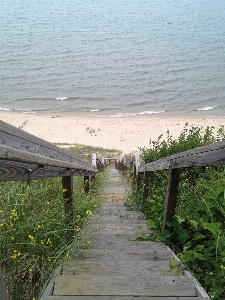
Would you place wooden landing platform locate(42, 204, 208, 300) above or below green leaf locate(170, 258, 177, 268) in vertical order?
below

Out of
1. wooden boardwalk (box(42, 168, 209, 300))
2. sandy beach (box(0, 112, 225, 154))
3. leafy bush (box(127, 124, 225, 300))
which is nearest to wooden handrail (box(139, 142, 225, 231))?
leafy bush (box(127, 124, 225, 300))

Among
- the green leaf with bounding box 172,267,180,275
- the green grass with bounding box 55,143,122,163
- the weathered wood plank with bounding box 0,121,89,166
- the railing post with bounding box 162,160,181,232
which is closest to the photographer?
the weathered wood plank with bounding box 0,121,89,166

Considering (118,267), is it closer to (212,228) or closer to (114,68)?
(212,228)

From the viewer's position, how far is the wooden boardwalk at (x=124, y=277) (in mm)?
2131

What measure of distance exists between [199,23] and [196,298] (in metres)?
56.7

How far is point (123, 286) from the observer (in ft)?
7.34

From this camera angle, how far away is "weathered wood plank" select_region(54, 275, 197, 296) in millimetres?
2148

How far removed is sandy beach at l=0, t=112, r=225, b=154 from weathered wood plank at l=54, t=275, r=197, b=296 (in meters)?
13.6

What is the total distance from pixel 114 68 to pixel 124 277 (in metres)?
29.0

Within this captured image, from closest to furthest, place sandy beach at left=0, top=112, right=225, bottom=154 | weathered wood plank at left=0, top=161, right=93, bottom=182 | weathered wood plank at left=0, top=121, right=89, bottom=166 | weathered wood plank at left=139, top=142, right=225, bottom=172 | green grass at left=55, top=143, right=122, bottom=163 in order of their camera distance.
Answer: weathered wood plank at left=0, top=121, right=89, bottom=166, weathered wood plank at left=0, top=161, right=93, bottom=182, weathered wood plank at left=139, top=142, right=225, bottom=172, green grass at left=55, top=143, right=122, bottom=163, sandy beach at left=0, top=112, right=225, bottom=154

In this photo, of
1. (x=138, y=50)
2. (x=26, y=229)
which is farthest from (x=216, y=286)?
(x=138, y=50)

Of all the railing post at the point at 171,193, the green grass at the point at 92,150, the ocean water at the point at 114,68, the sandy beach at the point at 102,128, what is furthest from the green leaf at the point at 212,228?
the ocean water at the point at 114,68

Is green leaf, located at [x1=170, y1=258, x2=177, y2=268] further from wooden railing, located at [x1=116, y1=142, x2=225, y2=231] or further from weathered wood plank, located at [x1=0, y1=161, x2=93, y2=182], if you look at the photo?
weathered wood plank, located at [x1=0, y1=161, x2=93, y2=182]

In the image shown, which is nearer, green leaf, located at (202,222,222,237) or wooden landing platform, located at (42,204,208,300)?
wooden landing platform, located at (42,204,208,300)
